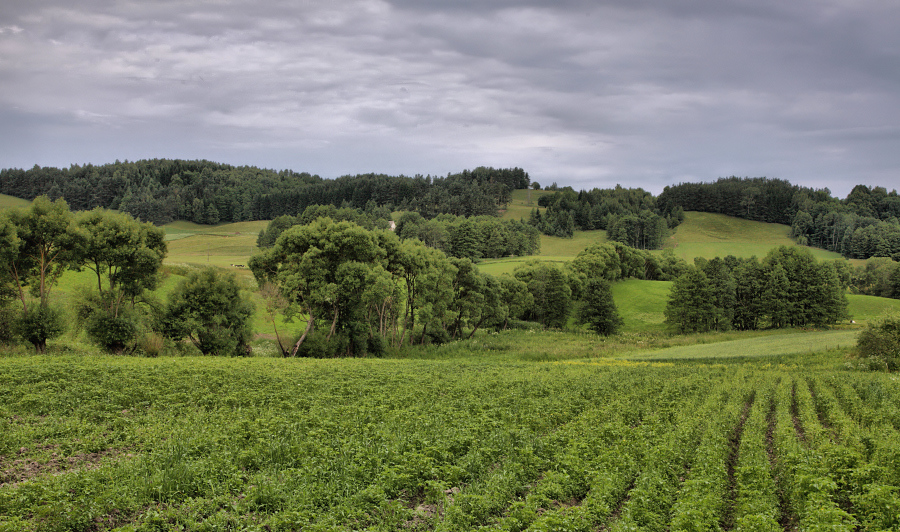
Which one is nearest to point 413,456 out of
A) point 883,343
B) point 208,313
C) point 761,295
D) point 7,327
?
point 208,313

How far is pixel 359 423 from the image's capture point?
711 inches

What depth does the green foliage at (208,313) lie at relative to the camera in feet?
141

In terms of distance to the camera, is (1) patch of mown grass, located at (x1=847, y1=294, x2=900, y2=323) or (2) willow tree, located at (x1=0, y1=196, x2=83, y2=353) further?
(1) patch of mown grass, located at (x1=847, y1=294, x2=900, y2=323)

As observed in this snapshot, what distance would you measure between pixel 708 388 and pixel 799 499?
58.7 feet

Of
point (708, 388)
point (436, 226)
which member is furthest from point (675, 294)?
point (436, 226)

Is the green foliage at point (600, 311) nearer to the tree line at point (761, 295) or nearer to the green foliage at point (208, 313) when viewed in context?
the tree line at point (761, 295)

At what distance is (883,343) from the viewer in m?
44.5

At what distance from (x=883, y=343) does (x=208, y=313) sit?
59467mm

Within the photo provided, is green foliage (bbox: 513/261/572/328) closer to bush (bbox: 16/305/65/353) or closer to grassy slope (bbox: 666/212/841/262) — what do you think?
grassy slope (bbox: 666/212/841/262)

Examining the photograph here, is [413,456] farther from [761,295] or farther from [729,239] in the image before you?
[729,239]

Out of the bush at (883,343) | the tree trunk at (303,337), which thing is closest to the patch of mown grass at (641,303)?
the bush at (883,343)

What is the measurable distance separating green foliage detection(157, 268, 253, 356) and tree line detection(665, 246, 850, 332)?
3020 inches

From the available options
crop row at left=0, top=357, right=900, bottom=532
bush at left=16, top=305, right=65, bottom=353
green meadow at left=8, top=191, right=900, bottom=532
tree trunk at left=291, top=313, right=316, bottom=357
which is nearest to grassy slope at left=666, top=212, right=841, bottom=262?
tree trunk at left=291, top=313, right=316, bottom=357

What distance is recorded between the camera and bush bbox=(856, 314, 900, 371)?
42438 millimetres
